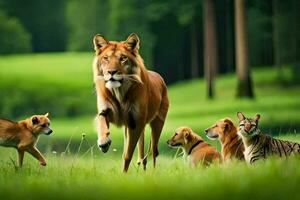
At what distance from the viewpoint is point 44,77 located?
1309 centimetres

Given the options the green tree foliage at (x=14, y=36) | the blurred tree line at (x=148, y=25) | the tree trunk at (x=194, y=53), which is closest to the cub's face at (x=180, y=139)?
the blurred tree line at (x=148, y=25)

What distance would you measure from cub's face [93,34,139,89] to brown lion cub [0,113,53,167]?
29.2 inches

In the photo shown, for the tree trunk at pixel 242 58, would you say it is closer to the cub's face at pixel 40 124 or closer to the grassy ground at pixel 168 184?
the cub's face at pixel 40 124

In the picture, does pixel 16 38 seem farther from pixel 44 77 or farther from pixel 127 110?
pixel 127 110

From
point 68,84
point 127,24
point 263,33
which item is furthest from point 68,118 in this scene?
point 263,33

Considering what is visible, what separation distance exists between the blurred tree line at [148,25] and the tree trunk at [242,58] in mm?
1087

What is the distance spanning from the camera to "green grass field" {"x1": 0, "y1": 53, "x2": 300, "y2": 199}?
3730 mm

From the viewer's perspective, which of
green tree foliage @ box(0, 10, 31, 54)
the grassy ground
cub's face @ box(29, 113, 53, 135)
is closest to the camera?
the grassy ground

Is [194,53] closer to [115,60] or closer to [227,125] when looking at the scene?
[227,125]

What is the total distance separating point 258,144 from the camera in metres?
4.77

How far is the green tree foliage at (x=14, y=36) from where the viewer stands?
40.5 ft

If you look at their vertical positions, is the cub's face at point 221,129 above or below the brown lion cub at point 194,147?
above

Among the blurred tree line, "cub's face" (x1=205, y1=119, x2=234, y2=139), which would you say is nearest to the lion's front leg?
"cub's face" (x1=205, y1=119, x2=234, y2=139)

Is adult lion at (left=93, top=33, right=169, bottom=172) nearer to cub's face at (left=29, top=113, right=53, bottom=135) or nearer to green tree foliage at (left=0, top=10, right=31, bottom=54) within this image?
cub's face at (left=29, top=113, right=53, bottom=135)
